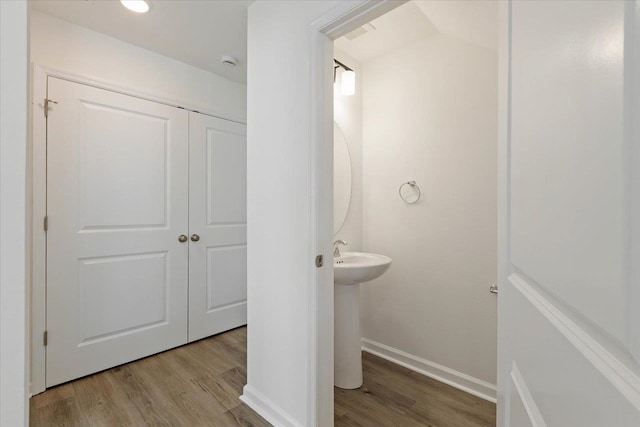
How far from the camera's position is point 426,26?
5.90ft

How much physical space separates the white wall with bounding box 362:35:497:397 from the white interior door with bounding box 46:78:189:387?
1.61 meters

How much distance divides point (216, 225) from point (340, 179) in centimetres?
125

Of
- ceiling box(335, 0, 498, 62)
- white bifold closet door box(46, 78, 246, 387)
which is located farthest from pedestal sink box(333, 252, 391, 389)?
ceiling box(335, 0, 498, 62)

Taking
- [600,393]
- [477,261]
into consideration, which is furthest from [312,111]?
[477,261]

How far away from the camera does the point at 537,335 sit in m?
0.47

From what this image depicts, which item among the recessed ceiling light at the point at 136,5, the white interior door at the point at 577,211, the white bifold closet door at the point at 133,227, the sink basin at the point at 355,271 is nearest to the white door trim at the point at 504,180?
the white interior door at the point at 577,211

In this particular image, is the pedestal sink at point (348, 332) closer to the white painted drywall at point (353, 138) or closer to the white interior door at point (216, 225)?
the white painted drywall at point (353, 138)

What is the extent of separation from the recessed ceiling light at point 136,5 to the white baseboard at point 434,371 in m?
2.73

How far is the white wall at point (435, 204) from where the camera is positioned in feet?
5.51

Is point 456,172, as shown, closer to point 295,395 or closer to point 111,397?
point 295,395

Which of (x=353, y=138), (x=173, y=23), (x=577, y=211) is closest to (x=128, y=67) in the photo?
(x=173, y=23)

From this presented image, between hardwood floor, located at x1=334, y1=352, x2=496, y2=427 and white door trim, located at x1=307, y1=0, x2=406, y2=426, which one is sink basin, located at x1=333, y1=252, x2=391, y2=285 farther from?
hardwood floor, located at x1=334, y1=352, x2=496, y2=427

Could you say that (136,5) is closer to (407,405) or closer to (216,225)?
(216,225)

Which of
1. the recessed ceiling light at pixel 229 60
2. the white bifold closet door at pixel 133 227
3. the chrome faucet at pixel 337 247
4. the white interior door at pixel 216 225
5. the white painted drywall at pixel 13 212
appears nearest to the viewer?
the white painted drywall at pixel 13 212
